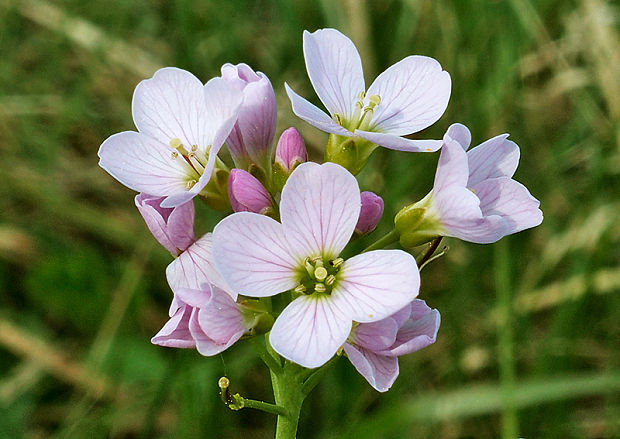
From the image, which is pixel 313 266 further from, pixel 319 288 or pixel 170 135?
pixel 170 135

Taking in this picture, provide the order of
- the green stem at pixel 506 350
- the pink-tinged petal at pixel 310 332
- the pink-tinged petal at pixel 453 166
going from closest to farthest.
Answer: the pink-tinged petal at pixel 310 332
the pink-tinged petal at pixel 453 166
the green stem at pixel 506 350

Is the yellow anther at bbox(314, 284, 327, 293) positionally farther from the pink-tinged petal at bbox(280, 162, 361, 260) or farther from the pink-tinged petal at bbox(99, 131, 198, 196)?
the pink-tinged petal at bbox(99, 131, 198, 196)

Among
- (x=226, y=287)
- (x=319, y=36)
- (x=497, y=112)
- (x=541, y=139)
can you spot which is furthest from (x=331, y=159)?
(x=541, y=139)

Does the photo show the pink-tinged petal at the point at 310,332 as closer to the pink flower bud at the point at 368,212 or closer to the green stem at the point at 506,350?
the pink flower bud at the point at 368,212

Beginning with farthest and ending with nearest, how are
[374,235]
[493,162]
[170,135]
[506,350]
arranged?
[374,235], [506,350], [170,135], [493,162]

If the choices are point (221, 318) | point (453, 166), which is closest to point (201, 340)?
point (221, 318)

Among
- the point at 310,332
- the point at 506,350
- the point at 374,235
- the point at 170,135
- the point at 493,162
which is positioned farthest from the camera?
the point at 374,235

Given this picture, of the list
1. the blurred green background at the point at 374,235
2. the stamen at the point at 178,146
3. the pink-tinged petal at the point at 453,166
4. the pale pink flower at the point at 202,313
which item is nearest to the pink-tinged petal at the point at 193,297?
the pale pink flower at the point at 202,313
